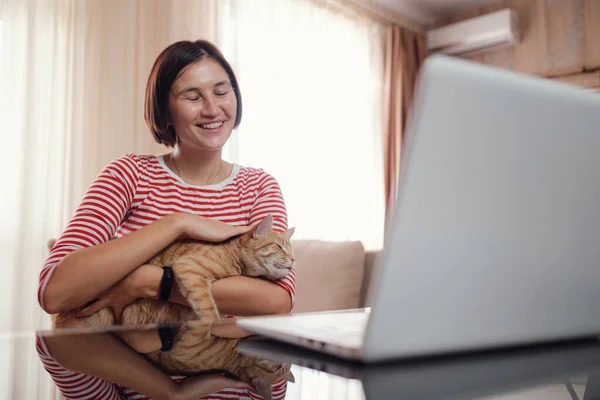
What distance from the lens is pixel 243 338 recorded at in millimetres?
597

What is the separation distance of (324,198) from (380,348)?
2921 millimetres

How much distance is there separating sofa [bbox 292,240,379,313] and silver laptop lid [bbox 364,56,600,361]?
1.54 meters

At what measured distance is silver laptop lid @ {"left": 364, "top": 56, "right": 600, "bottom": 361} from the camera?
38cm

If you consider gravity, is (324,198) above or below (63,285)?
above

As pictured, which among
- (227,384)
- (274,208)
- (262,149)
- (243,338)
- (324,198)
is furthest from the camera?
(324,198)

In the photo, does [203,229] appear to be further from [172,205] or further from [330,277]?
[330,277]

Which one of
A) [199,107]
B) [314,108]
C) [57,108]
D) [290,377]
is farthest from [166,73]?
[314,108]

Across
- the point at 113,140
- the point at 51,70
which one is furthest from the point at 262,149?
the point at 51,70

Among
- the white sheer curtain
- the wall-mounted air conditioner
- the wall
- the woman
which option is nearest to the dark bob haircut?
the woman

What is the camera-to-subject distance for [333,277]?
2049mm

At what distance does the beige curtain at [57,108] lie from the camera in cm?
218

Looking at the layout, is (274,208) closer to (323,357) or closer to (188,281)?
(188,281)

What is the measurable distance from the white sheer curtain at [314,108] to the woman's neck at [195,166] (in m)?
1.49

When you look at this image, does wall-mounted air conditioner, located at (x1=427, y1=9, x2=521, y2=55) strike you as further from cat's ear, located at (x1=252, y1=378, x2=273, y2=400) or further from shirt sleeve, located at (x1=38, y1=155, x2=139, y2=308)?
cat's ear, located at (x1=252, y1=378, x2=273, y2=400)
